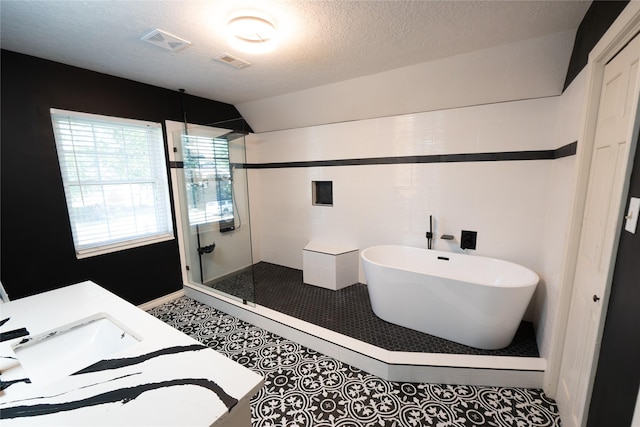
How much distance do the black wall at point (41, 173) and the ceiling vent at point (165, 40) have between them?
3.72 feet

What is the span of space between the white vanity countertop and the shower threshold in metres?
1.42

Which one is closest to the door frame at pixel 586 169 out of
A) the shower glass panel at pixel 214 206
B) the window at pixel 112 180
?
the shower glass panel at pixel 214 206

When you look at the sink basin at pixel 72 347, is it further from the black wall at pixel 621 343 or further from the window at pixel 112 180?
the black wall at pixel 621 343

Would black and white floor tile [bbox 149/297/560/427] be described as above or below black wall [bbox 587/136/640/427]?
below

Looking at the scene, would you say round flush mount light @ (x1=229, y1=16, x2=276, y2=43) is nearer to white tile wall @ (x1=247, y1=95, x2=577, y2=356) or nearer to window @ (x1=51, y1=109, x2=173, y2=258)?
white tile wall @ (x1=247, y1=95, x2=577, y2=356)

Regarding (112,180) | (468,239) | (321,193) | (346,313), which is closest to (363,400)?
(346,313)

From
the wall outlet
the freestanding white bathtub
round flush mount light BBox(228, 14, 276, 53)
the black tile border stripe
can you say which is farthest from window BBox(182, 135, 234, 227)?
the wall outlet

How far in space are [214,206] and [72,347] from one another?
2296 mm

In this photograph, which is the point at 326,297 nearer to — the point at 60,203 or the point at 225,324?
the point at 225,324

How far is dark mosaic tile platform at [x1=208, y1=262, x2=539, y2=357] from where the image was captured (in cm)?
215

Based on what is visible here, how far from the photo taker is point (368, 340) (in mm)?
2246

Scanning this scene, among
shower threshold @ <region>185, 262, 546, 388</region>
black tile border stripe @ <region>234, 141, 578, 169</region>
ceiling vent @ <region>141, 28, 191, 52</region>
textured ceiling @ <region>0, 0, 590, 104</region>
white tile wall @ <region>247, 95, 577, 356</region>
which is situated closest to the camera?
textured ceiling @ <region>0, 0, 590, 104</region>

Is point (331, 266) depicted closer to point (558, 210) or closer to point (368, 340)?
point (368, 340)

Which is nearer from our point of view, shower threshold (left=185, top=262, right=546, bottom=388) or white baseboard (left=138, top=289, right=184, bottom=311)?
shower threshold (left=185, top=262, right=546, bottom=388)
